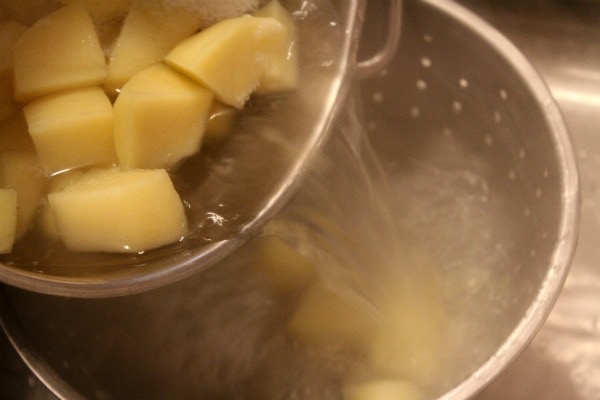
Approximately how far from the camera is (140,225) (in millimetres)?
419

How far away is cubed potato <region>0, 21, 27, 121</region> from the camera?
1.43ft

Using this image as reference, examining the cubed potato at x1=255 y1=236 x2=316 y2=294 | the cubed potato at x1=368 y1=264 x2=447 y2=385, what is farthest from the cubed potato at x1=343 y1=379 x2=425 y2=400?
the cubed potato at x1=255 y1=236 x2=316 y2=294

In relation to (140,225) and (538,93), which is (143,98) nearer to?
(140,225)

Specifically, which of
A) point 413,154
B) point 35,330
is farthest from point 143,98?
point 413,154

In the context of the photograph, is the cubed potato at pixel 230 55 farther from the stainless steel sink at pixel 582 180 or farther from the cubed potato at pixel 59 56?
the stainless steel sink at pixel 582 180

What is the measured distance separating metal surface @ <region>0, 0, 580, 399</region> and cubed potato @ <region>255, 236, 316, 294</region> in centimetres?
15

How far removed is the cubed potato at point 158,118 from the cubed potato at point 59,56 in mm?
33

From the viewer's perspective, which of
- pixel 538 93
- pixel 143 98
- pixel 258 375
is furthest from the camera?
pixel 258 375

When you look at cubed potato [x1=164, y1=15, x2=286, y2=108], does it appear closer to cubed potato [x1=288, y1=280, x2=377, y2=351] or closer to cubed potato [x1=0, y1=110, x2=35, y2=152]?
cubed potato [x1=0, y1=110, x2=35, y2=152]

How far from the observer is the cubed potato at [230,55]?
42 centimetres

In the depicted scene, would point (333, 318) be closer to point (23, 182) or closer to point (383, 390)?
point (383, 390)

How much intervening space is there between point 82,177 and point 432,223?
0.45 m

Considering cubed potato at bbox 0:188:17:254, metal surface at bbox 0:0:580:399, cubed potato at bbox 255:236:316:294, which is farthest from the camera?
cubed potato at bbox 255:236:316:294

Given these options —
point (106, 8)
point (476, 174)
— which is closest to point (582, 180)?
point (476, 174)
